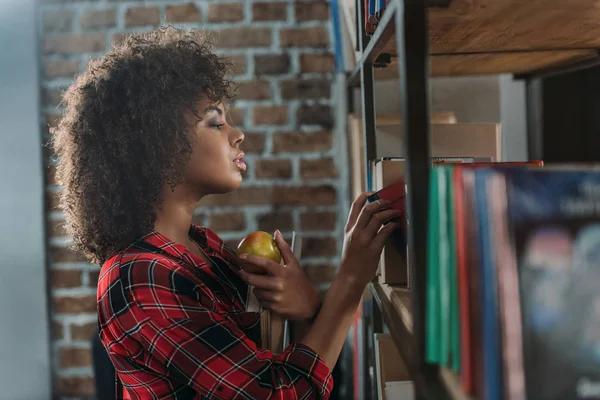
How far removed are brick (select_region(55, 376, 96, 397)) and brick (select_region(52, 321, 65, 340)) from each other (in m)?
0.13

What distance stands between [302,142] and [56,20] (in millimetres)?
877

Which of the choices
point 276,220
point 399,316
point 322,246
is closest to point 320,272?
point 322,246

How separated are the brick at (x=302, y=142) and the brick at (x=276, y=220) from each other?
0.20 metres

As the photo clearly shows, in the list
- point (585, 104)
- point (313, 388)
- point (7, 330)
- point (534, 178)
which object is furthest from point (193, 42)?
point (585, 104)

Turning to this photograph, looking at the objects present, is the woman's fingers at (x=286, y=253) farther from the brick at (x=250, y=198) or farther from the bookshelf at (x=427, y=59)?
the brick at (x=250, y=198)

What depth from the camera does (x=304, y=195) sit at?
1633 mm

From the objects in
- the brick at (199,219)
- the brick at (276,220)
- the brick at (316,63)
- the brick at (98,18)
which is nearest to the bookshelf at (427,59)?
the brick at (316,63)

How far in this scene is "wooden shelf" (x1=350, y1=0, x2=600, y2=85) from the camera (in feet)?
2.22

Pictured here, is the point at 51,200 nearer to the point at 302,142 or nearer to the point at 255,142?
the point at 255,142

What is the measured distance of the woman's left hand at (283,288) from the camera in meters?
0.87

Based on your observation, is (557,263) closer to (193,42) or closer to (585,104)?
(193,42)

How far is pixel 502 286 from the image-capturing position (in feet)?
1.37

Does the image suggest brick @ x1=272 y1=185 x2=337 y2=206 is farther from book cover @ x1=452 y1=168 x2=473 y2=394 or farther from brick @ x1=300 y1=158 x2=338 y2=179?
book cover @ x1=452 y1=168 x2=473 y2=394

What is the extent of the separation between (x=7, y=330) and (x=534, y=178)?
67.6 inches
